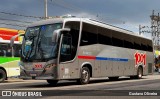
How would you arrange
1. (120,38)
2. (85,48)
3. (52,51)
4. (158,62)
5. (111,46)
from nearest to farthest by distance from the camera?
1. (52,51)
2. (85,48)
3. (111,46)
4. (120,38)
5. (158,62)

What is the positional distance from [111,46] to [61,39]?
6.04 metres

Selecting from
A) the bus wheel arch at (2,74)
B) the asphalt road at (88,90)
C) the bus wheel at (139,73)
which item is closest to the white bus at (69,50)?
the asphalt road at (88,90)

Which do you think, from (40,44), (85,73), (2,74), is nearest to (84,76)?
(85,73)

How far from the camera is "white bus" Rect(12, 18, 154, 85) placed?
18062 millimetres

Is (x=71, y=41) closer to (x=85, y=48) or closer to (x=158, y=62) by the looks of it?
(x=85, y=48)

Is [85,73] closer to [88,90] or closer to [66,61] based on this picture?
[66,61]

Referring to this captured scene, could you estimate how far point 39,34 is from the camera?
1891 centimetres

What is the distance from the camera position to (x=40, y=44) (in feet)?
60.8

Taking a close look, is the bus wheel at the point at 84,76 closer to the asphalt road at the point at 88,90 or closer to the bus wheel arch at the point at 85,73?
the bus wheel arch at the point at 85,73

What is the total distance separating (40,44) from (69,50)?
150 cm

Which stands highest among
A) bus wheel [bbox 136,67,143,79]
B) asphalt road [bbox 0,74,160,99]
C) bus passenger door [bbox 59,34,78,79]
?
bus passenger door [bbox 59,34,78,79]

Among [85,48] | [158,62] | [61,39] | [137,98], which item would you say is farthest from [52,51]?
[158,62]

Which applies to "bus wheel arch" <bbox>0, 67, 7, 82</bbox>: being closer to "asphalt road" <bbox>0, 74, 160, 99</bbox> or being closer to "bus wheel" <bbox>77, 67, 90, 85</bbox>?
"asphalt road" <bbox>0, 74, 160, 99</bbox>

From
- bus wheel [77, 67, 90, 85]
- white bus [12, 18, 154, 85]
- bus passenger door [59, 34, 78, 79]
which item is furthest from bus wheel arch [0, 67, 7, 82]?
bus passenger door [59, 34, 78, 79]
